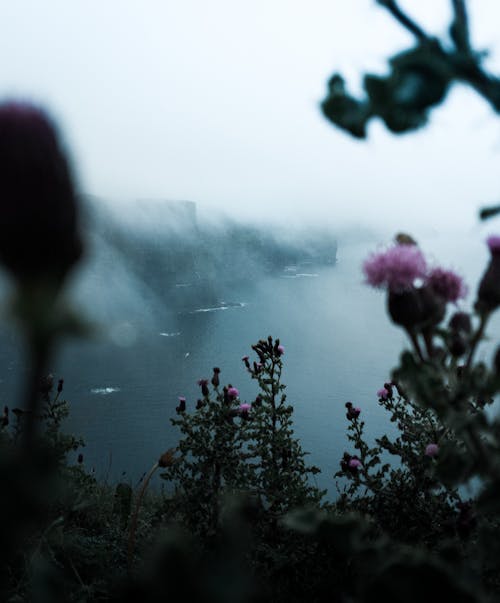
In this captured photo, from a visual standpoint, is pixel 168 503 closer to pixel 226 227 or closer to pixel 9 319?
pixel 9 319

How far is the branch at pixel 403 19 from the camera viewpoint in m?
1.22

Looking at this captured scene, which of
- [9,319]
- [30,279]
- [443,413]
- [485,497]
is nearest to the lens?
[9,319]

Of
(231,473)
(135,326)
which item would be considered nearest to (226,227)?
(135,326)

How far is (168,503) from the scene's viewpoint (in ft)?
16.8

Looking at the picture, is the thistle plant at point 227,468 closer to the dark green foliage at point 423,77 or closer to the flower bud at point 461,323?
the flower bud at point 461,323

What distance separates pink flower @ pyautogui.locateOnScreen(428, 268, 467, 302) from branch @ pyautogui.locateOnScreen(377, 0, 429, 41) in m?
0.75

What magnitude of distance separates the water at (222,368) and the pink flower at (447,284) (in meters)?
14.1

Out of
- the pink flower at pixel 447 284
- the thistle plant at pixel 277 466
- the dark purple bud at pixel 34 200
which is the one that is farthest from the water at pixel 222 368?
the dark purple bud at pixel 34 200

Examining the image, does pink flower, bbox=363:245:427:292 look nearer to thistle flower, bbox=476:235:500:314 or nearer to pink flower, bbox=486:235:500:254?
thistle flower, bbox=476:235:500:314

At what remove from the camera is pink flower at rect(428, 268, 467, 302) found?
5.76ft

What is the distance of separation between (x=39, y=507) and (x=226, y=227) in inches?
4600

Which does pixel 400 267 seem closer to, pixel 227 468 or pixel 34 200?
pixel 34 200

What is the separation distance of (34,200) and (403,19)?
3.24 feet

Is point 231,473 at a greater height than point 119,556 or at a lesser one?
greater
